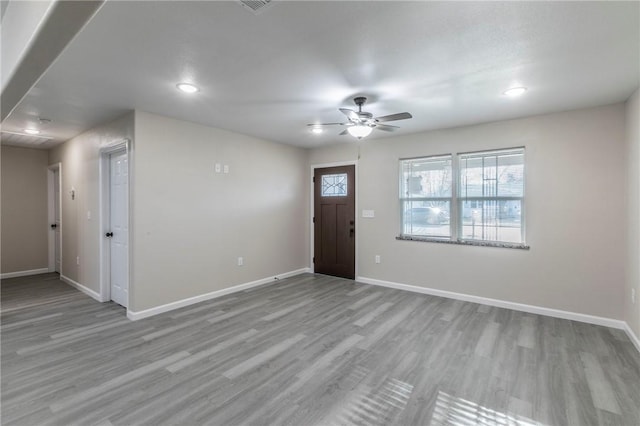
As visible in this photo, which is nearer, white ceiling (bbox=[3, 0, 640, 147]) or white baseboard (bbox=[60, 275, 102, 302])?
white ceiling (bbox=[3, 0, 640, 147])

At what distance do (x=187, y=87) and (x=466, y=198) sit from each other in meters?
3.92

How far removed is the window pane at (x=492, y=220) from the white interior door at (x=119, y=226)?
15.6ft

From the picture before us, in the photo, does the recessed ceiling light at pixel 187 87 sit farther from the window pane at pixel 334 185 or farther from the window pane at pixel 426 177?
the window pane at pixel 426 177

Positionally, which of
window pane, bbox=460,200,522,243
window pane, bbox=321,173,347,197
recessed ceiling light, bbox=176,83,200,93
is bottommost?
window pane, bbox=460,200,522,243

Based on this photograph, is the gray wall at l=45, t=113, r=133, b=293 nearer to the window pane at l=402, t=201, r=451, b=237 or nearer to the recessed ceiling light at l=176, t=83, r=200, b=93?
the recessed ceiling light at l=176, t=83, r=200, b=93

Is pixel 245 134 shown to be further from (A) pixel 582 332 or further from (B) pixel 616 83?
(A) pixel 582 332

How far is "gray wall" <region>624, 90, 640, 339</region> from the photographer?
9.61 feet

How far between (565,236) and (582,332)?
44.0 inches

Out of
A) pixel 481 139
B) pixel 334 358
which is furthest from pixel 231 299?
pixel 481 139

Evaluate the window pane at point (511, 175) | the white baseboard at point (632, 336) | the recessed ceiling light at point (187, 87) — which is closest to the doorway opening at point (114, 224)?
the recessed ceiling light at point (187, 87)

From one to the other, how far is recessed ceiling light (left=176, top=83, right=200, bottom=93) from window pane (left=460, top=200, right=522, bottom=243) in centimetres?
387

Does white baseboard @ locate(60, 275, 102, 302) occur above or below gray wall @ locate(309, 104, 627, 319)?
below

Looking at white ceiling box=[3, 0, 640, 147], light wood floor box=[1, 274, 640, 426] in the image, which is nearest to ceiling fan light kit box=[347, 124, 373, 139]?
white ceiling box=[3, 0, 640, 147]

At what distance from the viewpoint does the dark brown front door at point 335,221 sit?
559cm
